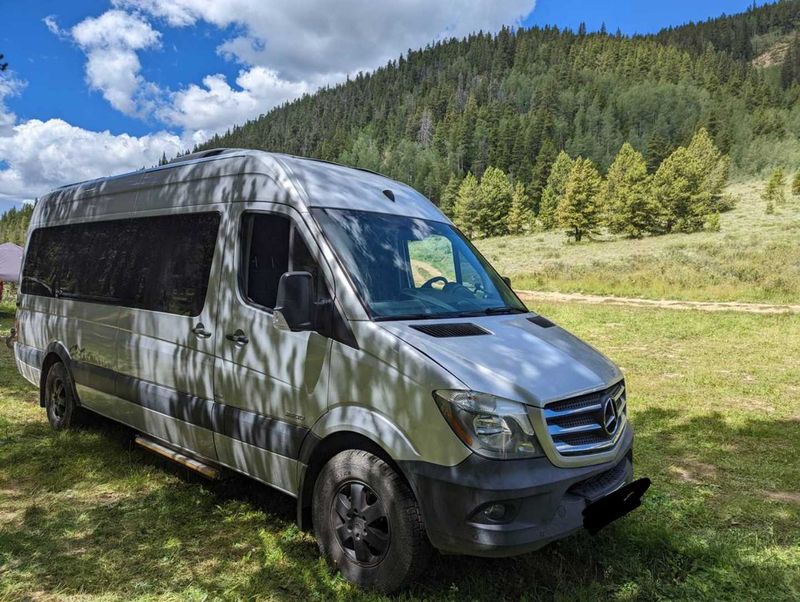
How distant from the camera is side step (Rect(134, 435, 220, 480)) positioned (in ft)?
13.5

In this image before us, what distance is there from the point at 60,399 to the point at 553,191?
279 ft

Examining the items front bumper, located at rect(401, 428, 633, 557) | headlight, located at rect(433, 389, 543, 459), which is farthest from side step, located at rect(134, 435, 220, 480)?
headlight, located at rect(433, 389, 543, 459)

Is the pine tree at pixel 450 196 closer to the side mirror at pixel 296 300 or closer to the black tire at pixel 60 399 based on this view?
the black tire at pixel 60 399

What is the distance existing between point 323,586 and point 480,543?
1102 millimetres

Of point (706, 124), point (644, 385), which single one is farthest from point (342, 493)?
point (706, 124)

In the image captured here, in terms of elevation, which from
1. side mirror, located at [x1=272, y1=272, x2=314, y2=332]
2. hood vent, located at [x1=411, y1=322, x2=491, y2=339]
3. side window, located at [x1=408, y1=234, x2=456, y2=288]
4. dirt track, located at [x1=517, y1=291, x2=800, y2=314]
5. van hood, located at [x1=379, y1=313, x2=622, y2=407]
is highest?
side window, located at [x1=408, y1=234, x2=456, y2=288]

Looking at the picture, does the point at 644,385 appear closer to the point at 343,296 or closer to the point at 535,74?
the point at 343,296

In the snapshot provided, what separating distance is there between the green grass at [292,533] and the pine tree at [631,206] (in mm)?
52840

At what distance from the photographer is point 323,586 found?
3.27 metres

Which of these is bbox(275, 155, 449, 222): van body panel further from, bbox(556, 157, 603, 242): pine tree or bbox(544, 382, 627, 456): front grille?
bbox(556, 157, 603, 242): pine tree

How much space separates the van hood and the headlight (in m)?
0.06

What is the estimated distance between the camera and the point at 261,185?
13.0ft

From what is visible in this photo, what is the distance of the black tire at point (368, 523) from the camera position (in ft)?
9.71

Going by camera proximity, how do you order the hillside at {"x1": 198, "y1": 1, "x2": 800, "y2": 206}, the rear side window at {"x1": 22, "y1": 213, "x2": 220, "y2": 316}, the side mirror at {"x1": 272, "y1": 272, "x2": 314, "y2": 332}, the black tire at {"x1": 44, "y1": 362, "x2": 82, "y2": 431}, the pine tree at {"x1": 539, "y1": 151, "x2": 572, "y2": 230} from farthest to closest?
the hillside at {"x1": 198, "y1": 1, "x2": 800, "y2": 206} → the pine tree at {"x1": 539, "y1": 151, "x2": 572, "y2": 230} → the black tire at {"x1": 44, "y1": 362, "x2": 82, "y2": 431} → the rear side window at {"x1": 22, "y1": 213, "x2": 220, "y2": 316} → the side mirror at {"x1": 272, "y1": 272, "x2": 314, "y2": 332}
